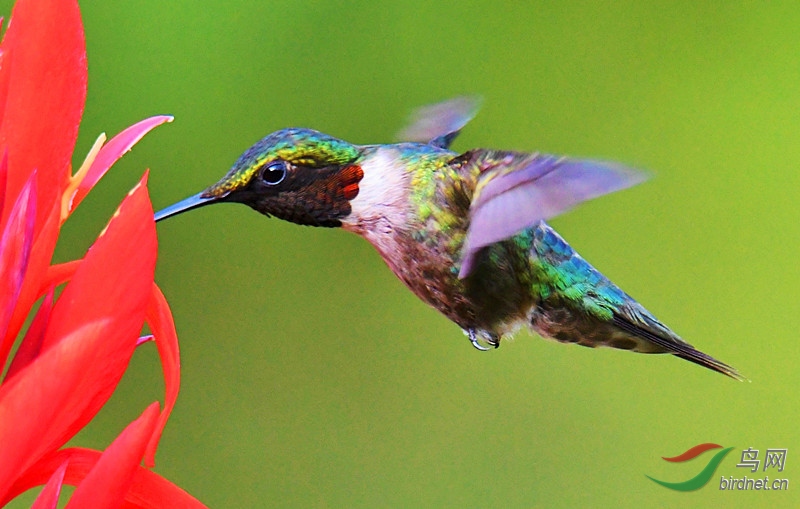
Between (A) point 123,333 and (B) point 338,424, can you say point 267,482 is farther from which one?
(A) point 123,333

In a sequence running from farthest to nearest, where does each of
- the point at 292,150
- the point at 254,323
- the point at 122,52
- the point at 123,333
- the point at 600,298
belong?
the point at 254,323 < the point at 122,52 < the point at 600,298 < the point at 292,150 < the point at 123,333

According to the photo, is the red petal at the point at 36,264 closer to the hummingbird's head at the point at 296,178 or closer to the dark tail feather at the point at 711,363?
the hummingbird's head at the point at 296,178

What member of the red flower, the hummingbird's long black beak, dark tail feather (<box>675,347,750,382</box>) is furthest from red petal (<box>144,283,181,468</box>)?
dark tail feather (<box>675,347,750,382</box>)

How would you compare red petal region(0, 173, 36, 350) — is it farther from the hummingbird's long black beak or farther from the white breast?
the white breast

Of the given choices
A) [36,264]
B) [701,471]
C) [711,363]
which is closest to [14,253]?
[36,264]

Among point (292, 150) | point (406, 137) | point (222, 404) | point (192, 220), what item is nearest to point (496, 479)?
point (222, 404)

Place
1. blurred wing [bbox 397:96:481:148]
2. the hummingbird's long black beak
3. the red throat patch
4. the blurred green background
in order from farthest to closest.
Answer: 1. the blurred green background
2. blurred wing [bbox 397:96:481:148]
3. the red throat patch
4. the hummingbird's long black beak

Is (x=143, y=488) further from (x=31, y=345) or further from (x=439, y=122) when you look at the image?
(x=439, y=122)
